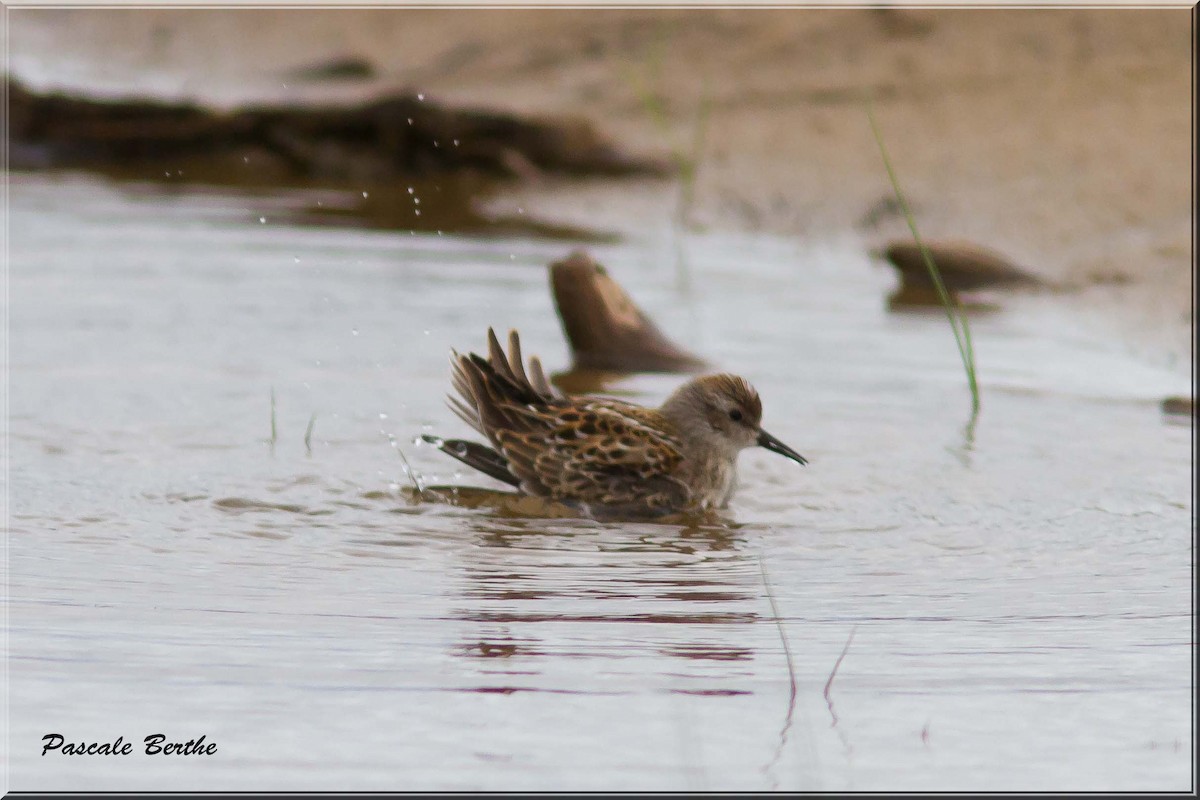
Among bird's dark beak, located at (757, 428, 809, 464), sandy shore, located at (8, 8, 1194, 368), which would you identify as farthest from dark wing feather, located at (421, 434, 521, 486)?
sandy shore, located at (8, 8, 1194, 368)

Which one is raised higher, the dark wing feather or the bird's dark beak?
the bird's dark beak

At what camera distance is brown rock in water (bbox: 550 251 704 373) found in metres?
9.16

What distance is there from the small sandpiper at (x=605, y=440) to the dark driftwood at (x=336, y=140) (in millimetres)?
7700

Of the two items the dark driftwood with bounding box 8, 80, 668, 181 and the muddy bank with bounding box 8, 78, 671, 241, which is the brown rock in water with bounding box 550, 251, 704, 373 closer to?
the muddy bank with bounding box 8, 78, 671, 241

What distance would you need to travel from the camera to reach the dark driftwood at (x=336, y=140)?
1466 cm

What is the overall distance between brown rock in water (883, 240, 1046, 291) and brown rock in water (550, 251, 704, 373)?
254 cm

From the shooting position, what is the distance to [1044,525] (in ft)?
21.3

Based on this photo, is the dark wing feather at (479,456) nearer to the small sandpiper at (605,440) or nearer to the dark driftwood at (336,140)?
the small sandpiper at (605,440)

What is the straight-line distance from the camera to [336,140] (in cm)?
1478

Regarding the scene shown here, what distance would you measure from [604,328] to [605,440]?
232 cm

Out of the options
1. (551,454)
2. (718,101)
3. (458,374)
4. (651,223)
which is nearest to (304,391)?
(458,374)
